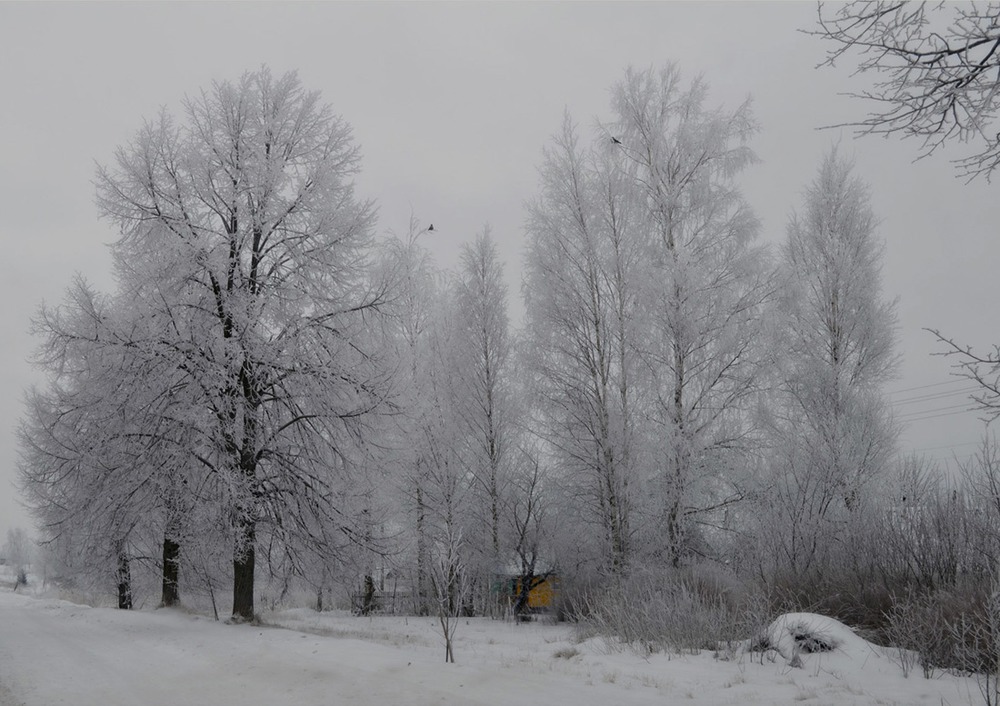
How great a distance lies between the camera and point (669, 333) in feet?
43.9

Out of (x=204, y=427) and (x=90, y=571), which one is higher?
(x=204, y=427)

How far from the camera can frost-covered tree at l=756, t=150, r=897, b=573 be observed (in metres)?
15.8

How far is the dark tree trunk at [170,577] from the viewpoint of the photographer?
16125 mm

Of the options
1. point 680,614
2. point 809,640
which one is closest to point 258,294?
point 680,614

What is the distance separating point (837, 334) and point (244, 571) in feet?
52.4

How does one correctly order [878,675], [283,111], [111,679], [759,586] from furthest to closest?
1. [283,111]
2. [759,586]
3. [111,679]
4. [878,675]

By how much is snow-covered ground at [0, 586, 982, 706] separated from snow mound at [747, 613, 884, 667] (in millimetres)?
22

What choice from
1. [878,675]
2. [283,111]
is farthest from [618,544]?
[283,111]

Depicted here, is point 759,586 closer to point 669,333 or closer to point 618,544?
point 618,544

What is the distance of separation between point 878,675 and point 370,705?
4874 millimetres

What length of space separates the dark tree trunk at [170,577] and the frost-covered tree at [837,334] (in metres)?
14.5

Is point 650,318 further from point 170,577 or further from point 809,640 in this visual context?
point 170,577

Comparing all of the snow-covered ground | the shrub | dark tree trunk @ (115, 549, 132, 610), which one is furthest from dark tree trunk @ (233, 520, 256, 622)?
dark tree trunk @ (115, 549, 132, 610)

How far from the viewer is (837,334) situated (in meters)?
18.4
